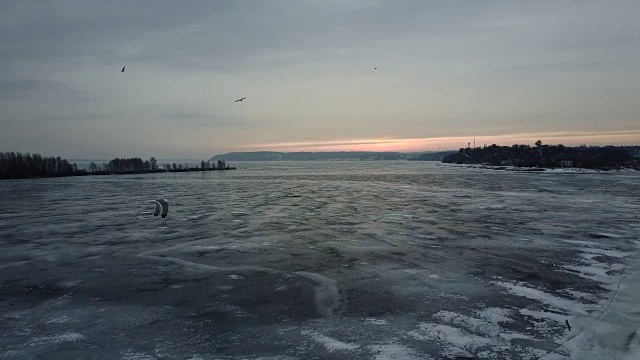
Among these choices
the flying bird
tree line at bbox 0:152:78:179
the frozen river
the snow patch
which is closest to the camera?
the snow patch

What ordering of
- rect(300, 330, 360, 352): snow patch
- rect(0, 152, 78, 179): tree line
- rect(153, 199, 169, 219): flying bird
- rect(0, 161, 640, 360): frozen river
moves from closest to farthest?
rect(300, 330, 360, 352): snow patch < rect(0, 161, 640, 360): frozen river < rect(153, 199, 169, 219): flying bird < rect(0, 152, 78, 179): tree line

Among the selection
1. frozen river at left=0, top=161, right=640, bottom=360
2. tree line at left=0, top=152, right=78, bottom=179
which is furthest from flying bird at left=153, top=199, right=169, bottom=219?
tree line at left=0, top=152, right=78, bottom=179

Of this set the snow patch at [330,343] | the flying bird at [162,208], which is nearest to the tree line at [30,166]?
the flying bird at [162,208]

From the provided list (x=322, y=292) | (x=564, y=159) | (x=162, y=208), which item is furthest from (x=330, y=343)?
(x=564, y=159)

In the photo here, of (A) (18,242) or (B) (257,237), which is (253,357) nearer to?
(B) (257,237)

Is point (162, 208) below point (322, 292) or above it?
above

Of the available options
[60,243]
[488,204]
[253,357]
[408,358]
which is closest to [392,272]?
[408,358]

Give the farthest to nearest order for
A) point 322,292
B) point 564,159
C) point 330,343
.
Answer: point 564,159
point 322,292
point 330,343

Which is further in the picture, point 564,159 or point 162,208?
point 564,159

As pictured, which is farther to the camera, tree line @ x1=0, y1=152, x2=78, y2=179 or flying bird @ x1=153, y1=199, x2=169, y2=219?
tree line @ x1=0, y1=152, x2=78, y2=179

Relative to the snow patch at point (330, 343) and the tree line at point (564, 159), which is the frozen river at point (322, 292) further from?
the tree line at point (564, 159)

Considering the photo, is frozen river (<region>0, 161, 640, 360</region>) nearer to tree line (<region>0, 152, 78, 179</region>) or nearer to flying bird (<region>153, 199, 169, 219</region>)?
flying bird (<region>153, 199, 169, 219</region>)

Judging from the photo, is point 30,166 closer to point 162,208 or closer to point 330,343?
point 162,208

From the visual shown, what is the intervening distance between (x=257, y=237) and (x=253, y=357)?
10297mm
